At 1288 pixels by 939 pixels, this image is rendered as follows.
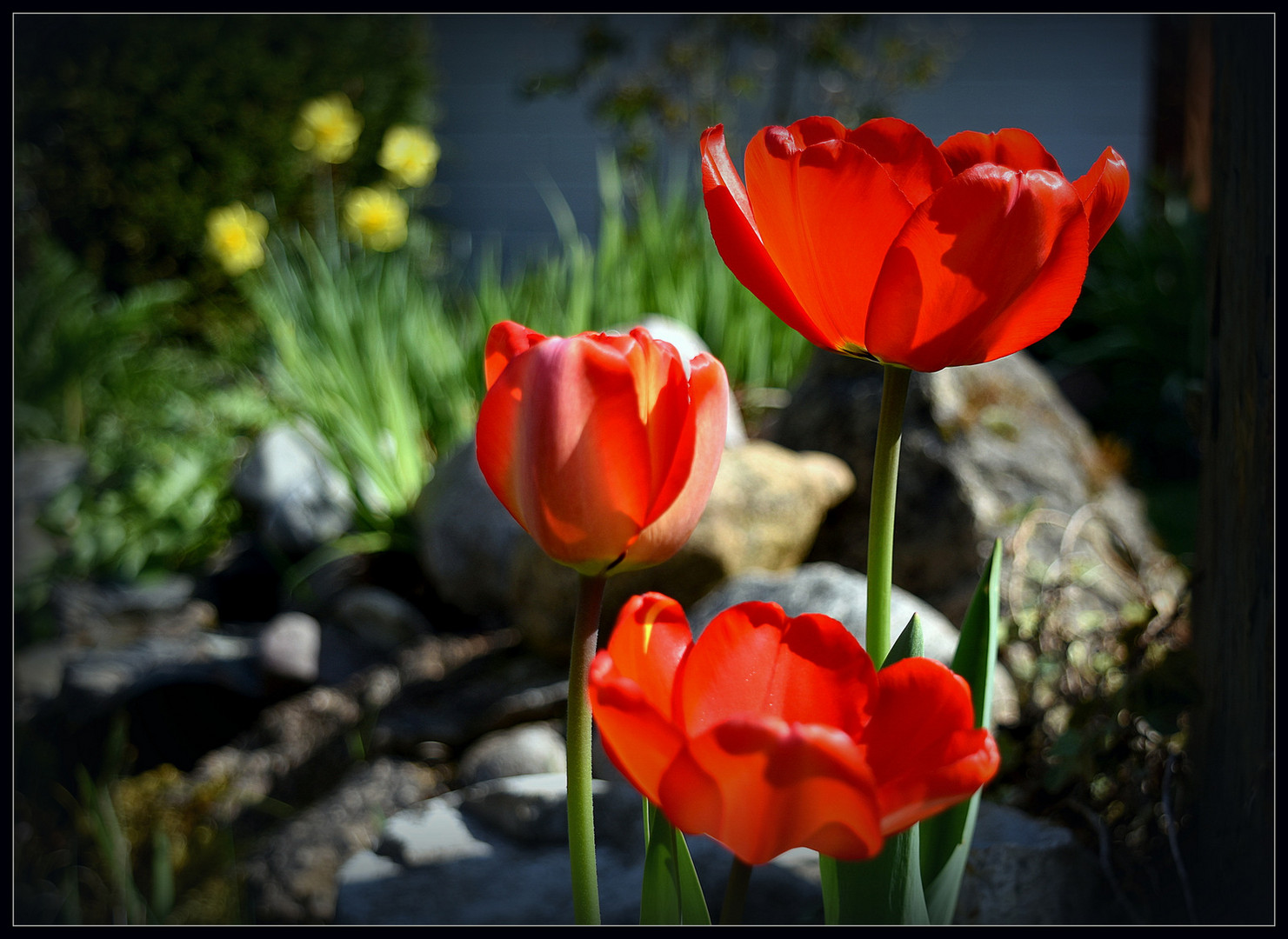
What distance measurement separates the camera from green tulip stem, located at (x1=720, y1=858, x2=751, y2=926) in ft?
1.48

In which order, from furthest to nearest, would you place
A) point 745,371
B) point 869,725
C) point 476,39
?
point 476,39, point 745,371, point 869,725

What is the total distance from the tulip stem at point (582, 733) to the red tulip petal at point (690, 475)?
2 cm

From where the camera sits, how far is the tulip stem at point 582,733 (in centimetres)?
49

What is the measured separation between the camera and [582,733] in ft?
1.62

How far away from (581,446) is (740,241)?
144 mm

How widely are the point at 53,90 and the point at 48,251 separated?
3.37 feet

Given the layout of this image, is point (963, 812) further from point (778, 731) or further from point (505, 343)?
point (505, 343)

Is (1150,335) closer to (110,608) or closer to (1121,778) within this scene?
(1121,778)

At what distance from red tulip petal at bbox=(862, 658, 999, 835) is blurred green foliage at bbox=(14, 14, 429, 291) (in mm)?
6235

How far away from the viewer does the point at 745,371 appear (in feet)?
11.9

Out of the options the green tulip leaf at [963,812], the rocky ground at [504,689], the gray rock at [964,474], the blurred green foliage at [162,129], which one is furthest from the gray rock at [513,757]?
the blurred green foliage at [162,129]

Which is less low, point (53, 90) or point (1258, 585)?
point (53, 90)

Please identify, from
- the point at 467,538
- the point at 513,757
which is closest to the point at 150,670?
the point at 467,538

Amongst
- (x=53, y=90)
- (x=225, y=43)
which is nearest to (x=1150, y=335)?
(x=225, y=43)
